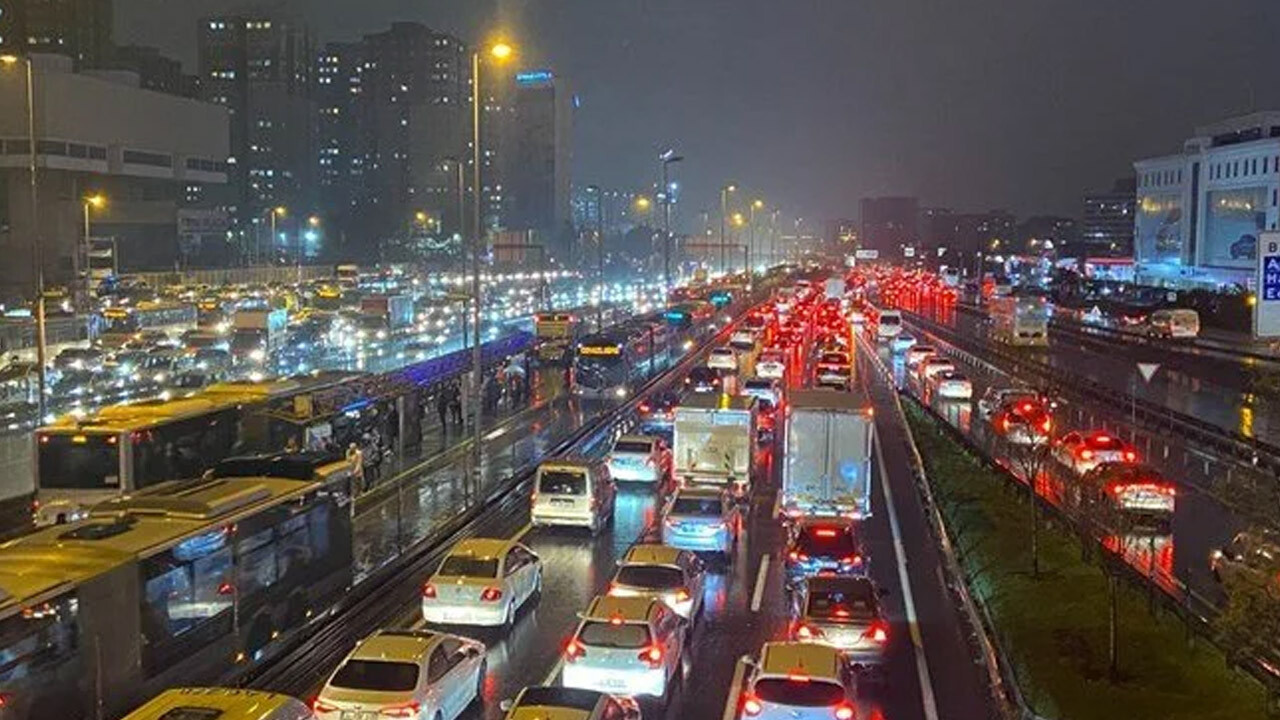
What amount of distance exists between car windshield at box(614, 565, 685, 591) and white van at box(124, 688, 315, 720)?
6892 mm

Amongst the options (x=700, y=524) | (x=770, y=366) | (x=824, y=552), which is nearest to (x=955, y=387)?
(x=770, y=366)

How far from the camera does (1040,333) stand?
7569 centimetres

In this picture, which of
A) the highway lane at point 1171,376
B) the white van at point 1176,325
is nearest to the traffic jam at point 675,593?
the highway lane at point 1171,376

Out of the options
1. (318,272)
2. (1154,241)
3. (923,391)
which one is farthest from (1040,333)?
(1154,241)

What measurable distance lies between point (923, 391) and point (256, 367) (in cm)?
2795

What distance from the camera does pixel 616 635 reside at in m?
15.6

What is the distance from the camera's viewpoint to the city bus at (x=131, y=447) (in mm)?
22406

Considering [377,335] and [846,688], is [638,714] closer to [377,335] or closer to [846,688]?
[846,688]

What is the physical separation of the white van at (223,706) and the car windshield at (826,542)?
10.4 meters

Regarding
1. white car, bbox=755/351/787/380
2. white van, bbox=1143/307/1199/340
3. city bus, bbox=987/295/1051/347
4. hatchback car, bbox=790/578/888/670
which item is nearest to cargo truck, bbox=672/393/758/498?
hatchback car, bbox=790/578/888/670

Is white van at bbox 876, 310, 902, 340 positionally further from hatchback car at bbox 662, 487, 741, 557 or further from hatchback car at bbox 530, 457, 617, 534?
hatchback car at bbox 662, 487, 741, 557

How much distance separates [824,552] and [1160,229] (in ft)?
446

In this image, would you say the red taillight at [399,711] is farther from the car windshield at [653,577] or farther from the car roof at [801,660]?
the car windshield at [653,577]

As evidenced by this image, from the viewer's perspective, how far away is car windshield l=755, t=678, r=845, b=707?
1348cm
